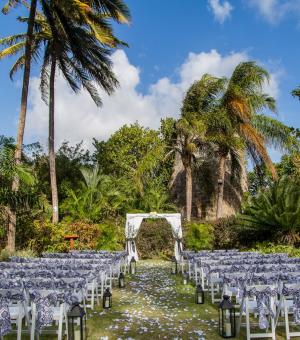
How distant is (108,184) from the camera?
22.9 m

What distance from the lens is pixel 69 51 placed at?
19234 mm

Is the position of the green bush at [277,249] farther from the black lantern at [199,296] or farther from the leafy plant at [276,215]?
the black lantern at [199,296]

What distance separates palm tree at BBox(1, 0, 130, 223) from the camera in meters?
17.1

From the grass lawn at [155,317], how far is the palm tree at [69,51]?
950 cm

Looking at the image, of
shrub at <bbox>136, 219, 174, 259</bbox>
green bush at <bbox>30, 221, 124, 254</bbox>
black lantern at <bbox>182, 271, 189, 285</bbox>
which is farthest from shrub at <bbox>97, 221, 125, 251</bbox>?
black lantern at <bbox>182, 271, 189, 285</bbox>

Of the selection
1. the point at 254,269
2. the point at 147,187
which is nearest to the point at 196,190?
the point at 147,187

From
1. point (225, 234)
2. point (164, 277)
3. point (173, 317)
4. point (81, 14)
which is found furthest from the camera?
point (225, 234)

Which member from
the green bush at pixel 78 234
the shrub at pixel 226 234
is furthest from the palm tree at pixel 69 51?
the shrub at pixel 226 234

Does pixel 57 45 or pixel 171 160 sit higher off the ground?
pixel 57 45

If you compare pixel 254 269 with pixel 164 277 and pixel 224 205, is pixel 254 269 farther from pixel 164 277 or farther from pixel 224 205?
pixel 224 205

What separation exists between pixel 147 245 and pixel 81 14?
1091cm

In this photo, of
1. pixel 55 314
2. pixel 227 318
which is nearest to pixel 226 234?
pixel 227 318

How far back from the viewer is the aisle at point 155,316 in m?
6.20

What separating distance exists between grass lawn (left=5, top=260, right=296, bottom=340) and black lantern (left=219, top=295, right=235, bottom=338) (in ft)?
0.52
